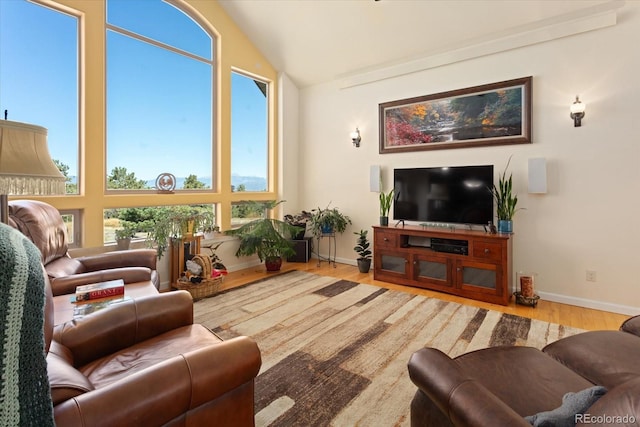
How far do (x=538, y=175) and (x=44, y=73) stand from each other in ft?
17.1

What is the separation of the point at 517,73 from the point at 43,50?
505cm

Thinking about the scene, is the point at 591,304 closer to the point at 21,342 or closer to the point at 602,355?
the point at 602,355

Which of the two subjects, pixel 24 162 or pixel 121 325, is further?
pixel 121 325

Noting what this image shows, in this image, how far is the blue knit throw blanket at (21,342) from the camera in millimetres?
A: 703

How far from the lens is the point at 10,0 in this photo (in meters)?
3.04

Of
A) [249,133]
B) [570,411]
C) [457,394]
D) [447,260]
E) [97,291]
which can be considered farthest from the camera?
[249,133]

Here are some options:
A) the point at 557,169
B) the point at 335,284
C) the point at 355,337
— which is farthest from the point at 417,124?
the point at 355,337

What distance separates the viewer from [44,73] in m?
3.25

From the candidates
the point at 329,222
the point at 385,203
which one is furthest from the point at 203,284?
the point at 385,203

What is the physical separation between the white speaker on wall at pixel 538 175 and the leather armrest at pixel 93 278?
3931 mm

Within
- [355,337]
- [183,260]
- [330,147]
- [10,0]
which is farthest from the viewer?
[330,147]

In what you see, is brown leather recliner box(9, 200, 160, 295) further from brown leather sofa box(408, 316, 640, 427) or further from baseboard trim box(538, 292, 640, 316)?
baseboard trim box(538, 292, 640, 316)

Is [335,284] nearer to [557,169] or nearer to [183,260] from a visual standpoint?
[183,260]

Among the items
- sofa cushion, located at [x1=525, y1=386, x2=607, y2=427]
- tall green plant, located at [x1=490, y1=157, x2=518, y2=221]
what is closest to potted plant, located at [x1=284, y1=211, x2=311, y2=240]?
tall green plant, located at [x1=490, y1=157, x2=518, y2=221]
